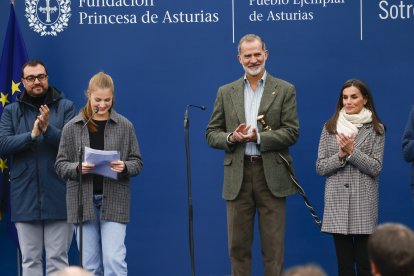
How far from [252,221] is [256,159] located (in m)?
0.47

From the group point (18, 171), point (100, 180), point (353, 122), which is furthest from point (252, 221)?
point (18, 171)

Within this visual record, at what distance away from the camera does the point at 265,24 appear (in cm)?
728

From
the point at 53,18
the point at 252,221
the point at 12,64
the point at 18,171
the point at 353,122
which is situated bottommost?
the point at 252,221

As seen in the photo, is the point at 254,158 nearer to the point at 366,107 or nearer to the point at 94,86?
the point at 366,107

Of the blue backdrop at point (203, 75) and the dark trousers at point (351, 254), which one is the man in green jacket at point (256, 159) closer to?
the dark trousers at point (351, 254)

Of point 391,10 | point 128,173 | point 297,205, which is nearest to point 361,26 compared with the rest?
point 391,10

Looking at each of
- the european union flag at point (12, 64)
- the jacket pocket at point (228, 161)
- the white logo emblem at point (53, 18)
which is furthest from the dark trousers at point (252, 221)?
the white logo emblem at point (53, 18)

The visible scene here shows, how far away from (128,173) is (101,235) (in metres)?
0.48

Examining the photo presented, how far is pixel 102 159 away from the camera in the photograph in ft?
19.8

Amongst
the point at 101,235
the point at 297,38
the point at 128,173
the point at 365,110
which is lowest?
the point at 101,235

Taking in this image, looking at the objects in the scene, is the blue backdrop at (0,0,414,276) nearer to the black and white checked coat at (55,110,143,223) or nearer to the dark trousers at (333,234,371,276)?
the dark trousers at (333,234,371,276)

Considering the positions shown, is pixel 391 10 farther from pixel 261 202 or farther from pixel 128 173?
pixel 128 173

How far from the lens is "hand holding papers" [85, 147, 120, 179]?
6012mm

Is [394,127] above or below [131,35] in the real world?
below
